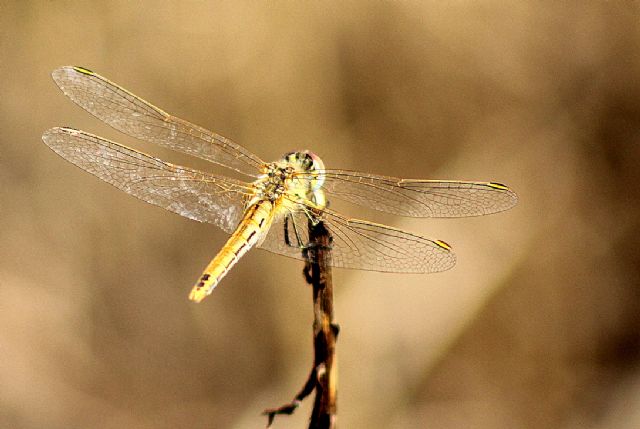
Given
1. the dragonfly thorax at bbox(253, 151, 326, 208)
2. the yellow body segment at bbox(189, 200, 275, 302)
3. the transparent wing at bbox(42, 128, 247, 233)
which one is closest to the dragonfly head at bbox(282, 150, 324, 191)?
the dragonfly thorax at bbox(253, 151, 326, 208)

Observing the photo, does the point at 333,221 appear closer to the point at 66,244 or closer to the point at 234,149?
the point at 234,149

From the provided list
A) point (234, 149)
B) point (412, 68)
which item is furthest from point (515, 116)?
point (234, 149)

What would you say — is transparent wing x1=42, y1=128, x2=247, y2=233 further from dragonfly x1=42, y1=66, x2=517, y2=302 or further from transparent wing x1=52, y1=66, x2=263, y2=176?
transparent wing x1=52, y1=66, x2=263, y2=176

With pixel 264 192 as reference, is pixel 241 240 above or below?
below

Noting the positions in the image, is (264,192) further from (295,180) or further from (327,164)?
(327,164)

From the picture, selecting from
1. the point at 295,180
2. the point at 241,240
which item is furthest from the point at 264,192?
the point at 241,240

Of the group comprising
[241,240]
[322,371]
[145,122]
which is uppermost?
[145,122]
